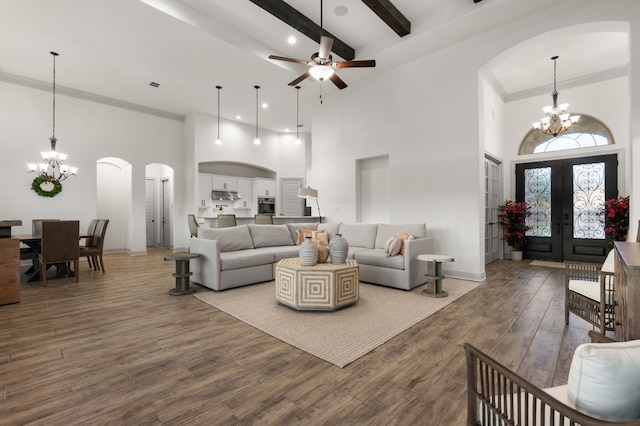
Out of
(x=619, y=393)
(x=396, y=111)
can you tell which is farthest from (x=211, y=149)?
(x=619, y=393)

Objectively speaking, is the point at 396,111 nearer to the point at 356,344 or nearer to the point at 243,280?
the point at 243,280

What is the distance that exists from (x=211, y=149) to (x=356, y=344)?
7912 millimetres

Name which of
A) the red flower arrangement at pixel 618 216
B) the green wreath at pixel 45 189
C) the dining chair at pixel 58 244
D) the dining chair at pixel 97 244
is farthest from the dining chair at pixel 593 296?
the green wreath at pixel 45 189

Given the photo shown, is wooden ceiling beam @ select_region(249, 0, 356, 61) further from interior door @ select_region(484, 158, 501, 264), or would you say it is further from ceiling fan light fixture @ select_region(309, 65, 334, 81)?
interior door @ select_region(484, 158, 501, 264)

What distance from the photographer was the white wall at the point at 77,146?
245 inches

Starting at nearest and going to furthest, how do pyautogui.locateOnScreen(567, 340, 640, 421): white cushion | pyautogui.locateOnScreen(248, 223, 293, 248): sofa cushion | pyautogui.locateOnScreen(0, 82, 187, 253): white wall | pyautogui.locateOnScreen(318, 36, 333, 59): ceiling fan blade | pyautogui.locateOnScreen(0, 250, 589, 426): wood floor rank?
1. pyautogui.locateOnScreen(567, 340, 640, 421): white cushion
2. pyautogui.locateOnScreen(0, 250, 589, 426): wood floor
3. pyautogui.locateOnScreen(318, 36, 333, 59): ceiling fan blade
4. pyautogui.locateOnScreen(248, 223, 293, 248): sofa cushion
5. pyautogui.locateOnScreen(0, 82, 187, 253): white wall

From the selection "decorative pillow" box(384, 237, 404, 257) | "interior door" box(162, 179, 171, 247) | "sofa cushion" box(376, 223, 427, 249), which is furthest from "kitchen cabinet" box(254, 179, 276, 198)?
"decorative pillow" box(384, 237, 404, 257)

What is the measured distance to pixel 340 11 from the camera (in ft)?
15.0

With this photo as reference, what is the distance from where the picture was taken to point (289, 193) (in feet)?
35.2

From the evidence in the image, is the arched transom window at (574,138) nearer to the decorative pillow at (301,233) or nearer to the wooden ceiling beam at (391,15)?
the wooden ceiling beam at (391,15)

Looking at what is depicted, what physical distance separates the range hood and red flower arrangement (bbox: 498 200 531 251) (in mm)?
7575

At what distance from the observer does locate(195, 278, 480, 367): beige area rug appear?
2.49 meters

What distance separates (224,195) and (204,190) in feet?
2.19

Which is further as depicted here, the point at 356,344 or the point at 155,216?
the point at 155,216
